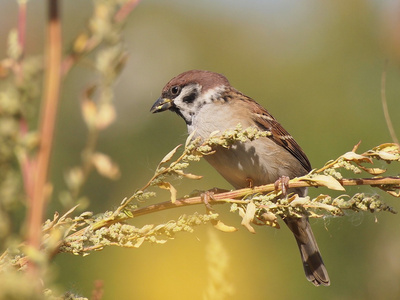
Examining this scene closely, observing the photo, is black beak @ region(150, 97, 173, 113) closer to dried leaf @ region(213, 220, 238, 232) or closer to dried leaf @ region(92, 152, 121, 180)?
dried leaf @ region(213, 220, 238, 232)

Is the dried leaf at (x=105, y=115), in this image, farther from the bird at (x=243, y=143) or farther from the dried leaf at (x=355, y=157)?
the bird at (x=243, y=143)

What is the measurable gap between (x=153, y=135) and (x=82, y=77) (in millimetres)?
694

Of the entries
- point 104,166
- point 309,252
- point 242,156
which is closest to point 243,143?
point 242,156

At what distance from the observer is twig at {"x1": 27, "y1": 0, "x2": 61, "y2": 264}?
0.44 m

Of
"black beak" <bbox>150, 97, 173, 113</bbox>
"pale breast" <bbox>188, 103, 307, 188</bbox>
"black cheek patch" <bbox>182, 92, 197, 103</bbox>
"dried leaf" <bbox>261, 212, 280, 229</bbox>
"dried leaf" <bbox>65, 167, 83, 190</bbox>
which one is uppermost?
"black beak" <bbox>150, 97, 173, 113</bbox>

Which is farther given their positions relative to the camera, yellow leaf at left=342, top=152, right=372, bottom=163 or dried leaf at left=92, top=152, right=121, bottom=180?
yellow leaf at left=342, top=152, right=372, bottom=163

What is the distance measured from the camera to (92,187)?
429 centimetres

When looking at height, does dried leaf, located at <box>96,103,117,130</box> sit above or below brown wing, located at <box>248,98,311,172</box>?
below

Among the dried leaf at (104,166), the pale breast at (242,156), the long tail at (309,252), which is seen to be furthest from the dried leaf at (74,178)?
the long tail at (309,252)

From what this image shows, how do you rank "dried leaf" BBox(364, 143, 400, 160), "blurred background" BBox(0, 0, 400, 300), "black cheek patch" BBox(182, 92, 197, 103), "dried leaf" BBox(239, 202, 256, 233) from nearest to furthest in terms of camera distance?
1. "dried leaf" BBox(239, 202, 256, 233)
2. "dried leaf" BBox(364, 143, 400, 160)
3. "blurred background" BBox(0, 0, 400, 300)
4. "black cheek patch" BBox(182, 92, 197, 103)

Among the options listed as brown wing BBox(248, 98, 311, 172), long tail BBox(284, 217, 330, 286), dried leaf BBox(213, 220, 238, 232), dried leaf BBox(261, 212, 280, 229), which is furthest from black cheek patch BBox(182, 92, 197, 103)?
dried leaf BBox(213, 220, 238, 232)

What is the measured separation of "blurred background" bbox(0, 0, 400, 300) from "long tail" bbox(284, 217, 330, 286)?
0.07 m

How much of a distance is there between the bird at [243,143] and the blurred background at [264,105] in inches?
5.0

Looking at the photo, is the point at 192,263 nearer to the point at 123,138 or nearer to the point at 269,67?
the point at 123,138
